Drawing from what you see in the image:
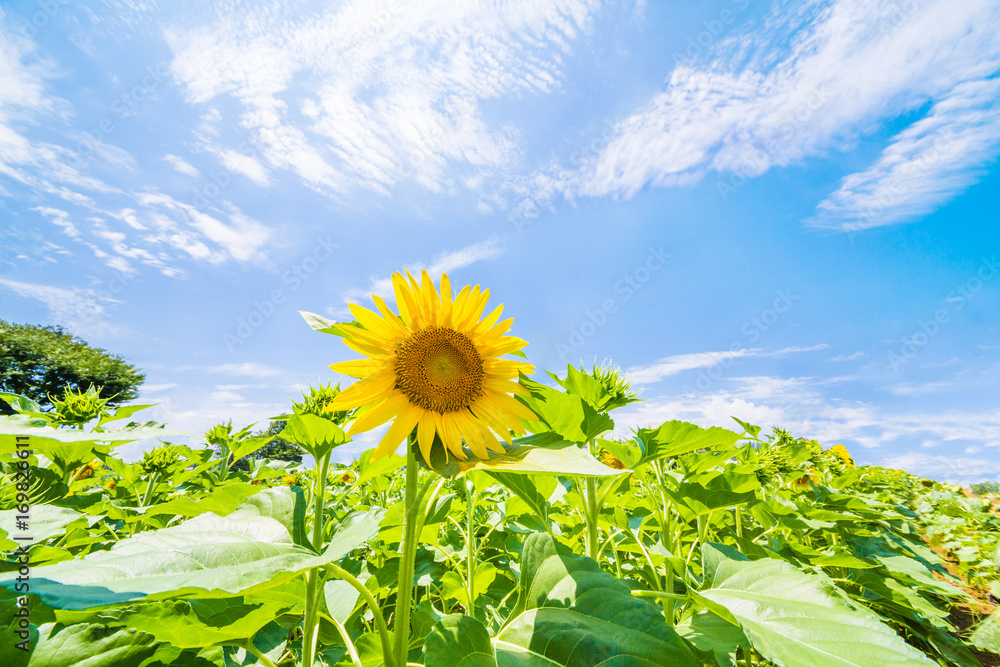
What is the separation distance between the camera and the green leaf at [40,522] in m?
1.12

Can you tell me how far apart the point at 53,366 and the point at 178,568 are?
3140 centimetres

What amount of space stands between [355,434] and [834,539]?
3076mm

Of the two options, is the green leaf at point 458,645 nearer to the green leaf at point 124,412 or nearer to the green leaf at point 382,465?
the green leaf at point 382,465

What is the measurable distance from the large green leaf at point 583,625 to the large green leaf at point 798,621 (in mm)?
159

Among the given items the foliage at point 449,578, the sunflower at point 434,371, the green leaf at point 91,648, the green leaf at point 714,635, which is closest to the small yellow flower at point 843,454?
the foliage at point 449,578

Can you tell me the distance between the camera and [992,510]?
4551 mm

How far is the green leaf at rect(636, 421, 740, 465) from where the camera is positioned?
4.40 feet

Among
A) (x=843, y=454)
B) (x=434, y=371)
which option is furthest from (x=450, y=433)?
(x=843, y=454)

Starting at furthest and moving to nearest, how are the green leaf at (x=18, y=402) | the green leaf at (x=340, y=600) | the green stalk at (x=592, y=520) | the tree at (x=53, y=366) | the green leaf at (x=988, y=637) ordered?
the tree at (x=53, y=366), the green leaf at (x=988, y=637), the green leaf at (x=18, y=402), the green stalk at (x=592, y=520), the green leaf at (x=340, y=600)

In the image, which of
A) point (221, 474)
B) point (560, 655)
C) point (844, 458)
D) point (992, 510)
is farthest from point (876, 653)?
point (992, 510)

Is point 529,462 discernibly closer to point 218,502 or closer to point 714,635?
point 714,635

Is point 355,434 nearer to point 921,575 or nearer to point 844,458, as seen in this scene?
point 921,575

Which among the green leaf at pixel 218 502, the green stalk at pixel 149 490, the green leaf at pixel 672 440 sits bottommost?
the green stalk at pixel 149 490

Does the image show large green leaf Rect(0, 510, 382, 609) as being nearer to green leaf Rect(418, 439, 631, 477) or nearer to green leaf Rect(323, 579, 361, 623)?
green leaf Rect(418, 439, 631, 477)
